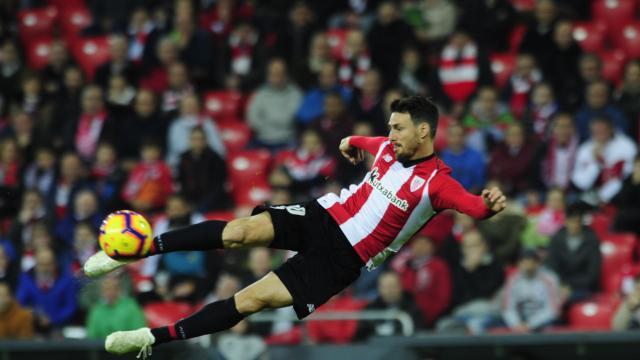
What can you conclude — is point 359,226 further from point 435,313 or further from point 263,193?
point 263,193

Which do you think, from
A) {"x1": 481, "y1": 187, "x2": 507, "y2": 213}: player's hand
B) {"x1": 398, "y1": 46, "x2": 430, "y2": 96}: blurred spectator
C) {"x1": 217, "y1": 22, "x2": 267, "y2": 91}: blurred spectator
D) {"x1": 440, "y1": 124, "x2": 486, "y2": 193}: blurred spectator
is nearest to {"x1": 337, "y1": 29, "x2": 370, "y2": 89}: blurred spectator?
{"x1": 398, "y1": 46, "x2": 430, "y2": 96}: blurred spectator

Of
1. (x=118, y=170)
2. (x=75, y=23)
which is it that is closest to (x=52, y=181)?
(x=118, y=170)

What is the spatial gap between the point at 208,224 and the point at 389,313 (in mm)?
3028

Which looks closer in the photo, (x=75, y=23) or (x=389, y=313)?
(x=389, y=313)

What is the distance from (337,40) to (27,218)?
3.99m

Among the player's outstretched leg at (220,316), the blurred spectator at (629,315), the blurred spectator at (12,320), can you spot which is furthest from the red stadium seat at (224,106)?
the player's outstretched leg at (220,316)

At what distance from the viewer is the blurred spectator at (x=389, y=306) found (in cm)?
1085

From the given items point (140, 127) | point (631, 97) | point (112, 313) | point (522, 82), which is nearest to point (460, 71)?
point (522, 82)

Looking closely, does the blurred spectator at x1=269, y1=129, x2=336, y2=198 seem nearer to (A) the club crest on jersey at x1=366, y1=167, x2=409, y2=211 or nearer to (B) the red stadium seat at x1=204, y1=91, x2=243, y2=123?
(B) the red stadium seat at x1=204, y1=91, x2=243, y2=123

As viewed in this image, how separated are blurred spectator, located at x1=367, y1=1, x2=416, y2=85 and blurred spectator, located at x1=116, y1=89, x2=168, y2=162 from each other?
2.35 metres

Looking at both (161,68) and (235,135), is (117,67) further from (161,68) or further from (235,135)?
(235,135)

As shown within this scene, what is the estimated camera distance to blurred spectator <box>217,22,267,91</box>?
1466 cm

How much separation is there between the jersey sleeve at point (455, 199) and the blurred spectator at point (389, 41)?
5.59 metres

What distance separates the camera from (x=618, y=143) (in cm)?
1191
